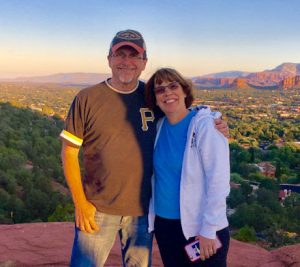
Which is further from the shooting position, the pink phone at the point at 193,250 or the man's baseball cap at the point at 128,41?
the man's baseball cap at the point at 128,41

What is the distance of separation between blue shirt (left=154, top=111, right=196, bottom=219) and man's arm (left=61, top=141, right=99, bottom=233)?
14.9 inches

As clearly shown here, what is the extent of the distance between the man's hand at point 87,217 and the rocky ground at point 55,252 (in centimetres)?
171

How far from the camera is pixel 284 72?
176m

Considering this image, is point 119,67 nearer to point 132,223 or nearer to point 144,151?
point 144,151

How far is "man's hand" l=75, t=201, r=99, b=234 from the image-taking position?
2.44m

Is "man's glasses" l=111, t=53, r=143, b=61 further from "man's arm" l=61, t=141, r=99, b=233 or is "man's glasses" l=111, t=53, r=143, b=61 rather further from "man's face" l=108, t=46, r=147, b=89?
"man's arm" l=61, t=141, r=99, b=233

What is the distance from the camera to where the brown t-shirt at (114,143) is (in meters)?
2.38

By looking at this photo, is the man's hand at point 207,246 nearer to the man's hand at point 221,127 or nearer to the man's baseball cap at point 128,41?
the man's hand at point 221,127

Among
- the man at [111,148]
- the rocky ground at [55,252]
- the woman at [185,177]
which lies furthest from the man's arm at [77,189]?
the rocky ground at [55,252]

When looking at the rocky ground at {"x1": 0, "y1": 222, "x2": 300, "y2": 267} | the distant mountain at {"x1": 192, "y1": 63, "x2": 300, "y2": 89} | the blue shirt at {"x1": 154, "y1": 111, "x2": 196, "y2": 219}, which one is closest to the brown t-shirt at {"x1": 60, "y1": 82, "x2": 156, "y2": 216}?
the blue shirt at {"x1": 154, "y1": 111, "x2": 196, "y2": 219}

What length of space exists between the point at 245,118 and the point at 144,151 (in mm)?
69905

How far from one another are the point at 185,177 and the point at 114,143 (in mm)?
455

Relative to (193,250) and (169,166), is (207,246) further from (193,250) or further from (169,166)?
(169,166)

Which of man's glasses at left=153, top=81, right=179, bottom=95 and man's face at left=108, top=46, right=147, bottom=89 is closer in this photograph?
man's glasses at left=153, top=81, right=179, bottom=95
